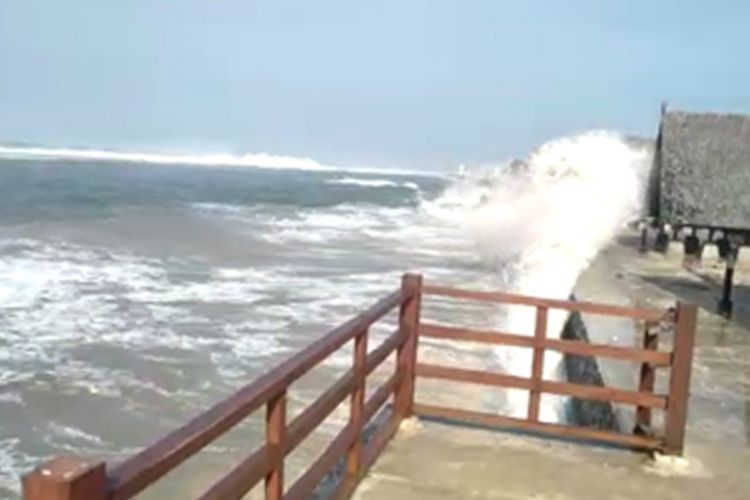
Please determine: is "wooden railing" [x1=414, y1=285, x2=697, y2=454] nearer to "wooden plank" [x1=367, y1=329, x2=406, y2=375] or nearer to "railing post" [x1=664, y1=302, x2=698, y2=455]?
"railing post" [x1=664, y1=302, x2=698, y2=455]

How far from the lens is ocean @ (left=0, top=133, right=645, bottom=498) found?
449 inches

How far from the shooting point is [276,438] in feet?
13.5

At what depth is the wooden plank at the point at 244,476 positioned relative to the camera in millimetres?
3562

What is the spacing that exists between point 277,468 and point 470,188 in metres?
87.4

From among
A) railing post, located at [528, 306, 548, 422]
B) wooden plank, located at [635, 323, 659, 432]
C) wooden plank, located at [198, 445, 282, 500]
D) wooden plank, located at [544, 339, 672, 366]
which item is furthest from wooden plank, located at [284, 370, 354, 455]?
wooden plank, located at [635, 323, 659, 432]

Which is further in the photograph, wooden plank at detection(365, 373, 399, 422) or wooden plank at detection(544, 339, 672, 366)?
wooden plank at detection(544, 339, 672, 366)

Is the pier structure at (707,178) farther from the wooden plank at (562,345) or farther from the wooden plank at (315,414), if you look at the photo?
the wooden plank at (315,414)

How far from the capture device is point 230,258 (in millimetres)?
30391

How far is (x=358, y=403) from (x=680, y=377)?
7.68 feet

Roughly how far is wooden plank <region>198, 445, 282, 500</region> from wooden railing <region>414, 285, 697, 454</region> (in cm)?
298

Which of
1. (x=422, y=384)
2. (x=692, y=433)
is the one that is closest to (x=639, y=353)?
(x=692, y=433)

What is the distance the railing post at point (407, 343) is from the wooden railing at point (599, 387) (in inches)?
3.4

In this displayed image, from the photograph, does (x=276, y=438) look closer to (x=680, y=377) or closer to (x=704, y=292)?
(x=680, y=377)

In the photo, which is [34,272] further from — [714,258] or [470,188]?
[470,188]
